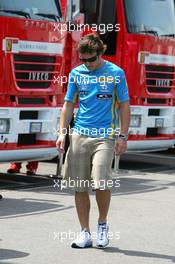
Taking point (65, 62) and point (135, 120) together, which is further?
point (135, 120)

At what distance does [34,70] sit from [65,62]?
1.18 metres

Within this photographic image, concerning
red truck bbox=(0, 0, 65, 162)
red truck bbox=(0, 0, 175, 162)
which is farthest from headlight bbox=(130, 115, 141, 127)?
red truck bbox=(0, 0, 65, 162)

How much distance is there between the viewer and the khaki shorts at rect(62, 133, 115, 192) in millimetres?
7449

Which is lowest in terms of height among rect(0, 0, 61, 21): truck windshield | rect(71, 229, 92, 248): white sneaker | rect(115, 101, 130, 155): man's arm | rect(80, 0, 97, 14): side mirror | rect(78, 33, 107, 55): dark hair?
rect(71, 229, 92, 248): white sneaker

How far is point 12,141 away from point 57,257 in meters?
4.11

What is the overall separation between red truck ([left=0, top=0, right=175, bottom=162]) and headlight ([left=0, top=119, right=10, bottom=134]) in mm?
10

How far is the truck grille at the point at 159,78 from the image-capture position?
45.3 ft

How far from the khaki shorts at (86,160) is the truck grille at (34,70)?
3715mm

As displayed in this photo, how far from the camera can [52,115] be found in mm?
11648

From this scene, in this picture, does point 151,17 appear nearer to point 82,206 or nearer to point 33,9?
point 33,9

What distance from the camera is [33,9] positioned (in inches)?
446

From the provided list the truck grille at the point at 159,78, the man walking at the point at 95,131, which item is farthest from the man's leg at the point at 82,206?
the truck grille at the point at 159,78

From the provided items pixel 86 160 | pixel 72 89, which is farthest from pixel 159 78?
pixel 86 160

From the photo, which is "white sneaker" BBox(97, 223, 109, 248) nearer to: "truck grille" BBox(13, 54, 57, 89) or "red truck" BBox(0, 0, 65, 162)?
"red truck" BBox(0, 0, 65, 162)
